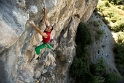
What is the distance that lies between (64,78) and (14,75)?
9.46 metres

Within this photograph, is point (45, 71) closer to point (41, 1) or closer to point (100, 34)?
point (41, 1)

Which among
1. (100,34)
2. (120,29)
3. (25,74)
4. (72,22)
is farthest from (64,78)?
(120,29)

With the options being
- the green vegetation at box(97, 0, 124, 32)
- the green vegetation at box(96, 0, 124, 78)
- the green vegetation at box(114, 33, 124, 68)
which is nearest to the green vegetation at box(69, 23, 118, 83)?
the green vegetation at box(114, 33, 124, 68)

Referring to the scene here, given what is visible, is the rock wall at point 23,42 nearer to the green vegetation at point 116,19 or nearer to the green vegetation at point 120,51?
the green vegetation at point 120,51

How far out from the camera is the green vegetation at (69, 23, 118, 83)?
22.1 metres

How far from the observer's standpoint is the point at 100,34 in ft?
102

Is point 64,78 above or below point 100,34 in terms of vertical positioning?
below

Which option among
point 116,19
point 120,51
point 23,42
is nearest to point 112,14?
point 116,19

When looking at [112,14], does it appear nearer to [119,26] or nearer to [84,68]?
[119,26]

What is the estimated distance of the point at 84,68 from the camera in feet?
74.0

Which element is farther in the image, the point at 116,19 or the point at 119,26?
the point at 116,19

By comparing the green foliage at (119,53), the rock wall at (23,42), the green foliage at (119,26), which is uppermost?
the green foliage at (119,26)

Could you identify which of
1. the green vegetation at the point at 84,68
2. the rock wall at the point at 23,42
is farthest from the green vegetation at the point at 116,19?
the rock wall at the point at 23,42

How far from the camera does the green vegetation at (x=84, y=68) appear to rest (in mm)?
22094
